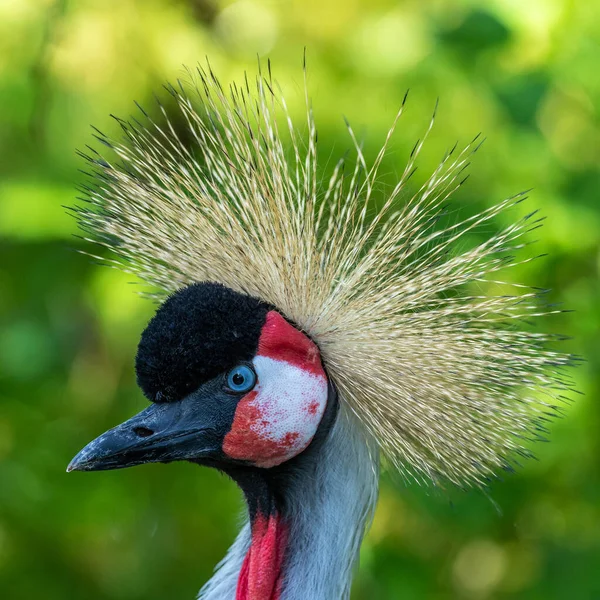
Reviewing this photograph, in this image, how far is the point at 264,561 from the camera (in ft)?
4.40

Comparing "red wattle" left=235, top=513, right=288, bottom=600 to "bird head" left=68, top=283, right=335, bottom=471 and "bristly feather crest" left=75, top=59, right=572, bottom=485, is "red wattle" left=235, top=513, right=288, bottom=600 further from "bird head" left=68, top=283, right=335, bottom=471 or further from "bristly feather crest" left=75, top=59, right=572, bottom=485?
"bristly feather crest" left=75, top=59, right=572, bottom=485

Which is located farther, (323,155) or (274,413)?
(323,155)

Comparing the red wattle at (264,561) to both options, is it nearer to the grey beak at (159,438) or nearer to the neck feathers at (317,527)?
the neck feathers at (317,527)

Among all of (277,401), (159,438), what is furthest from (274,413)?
(159,438)

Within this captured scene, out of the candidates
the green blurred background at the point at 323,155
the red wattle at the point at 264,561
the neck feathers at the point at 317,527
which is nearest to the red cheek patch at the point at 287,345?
the neck feathers at the point at 317,527

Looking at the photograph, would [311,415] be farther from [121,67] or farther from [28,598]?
[28,598]

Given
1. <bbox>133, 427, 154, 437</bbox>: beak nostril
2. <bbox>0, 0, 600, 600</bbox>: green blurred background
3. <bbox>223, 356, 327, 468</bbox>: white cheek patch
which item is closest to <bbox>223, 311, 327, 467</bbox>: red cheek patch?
<bbox>223, 356, 327, 468</bbox>: white cheek patch

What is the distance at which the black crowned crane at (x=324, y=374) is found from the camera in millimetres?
1285

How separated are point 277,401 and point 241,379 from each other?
0.07m

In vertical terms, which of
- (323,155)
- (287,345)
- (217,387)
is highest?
(323,155)

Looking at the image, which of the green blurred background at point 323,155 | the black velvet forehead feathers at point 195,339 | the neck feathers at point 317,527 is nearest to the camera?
the black velvet forehead feathers at point 195,339

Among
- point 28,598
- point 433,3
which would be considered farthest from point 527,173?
point 28,598

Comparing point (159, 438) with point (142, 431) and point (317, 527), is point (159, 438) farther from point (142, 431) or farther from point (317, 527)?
Result: point (317, 527)

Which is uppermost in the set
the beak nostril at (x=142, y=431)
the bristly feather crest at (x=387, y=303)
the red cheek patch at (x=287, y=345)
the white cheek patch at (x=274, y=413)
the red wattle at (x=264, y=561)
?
the bristly feather crest at (x=387, y=303)
